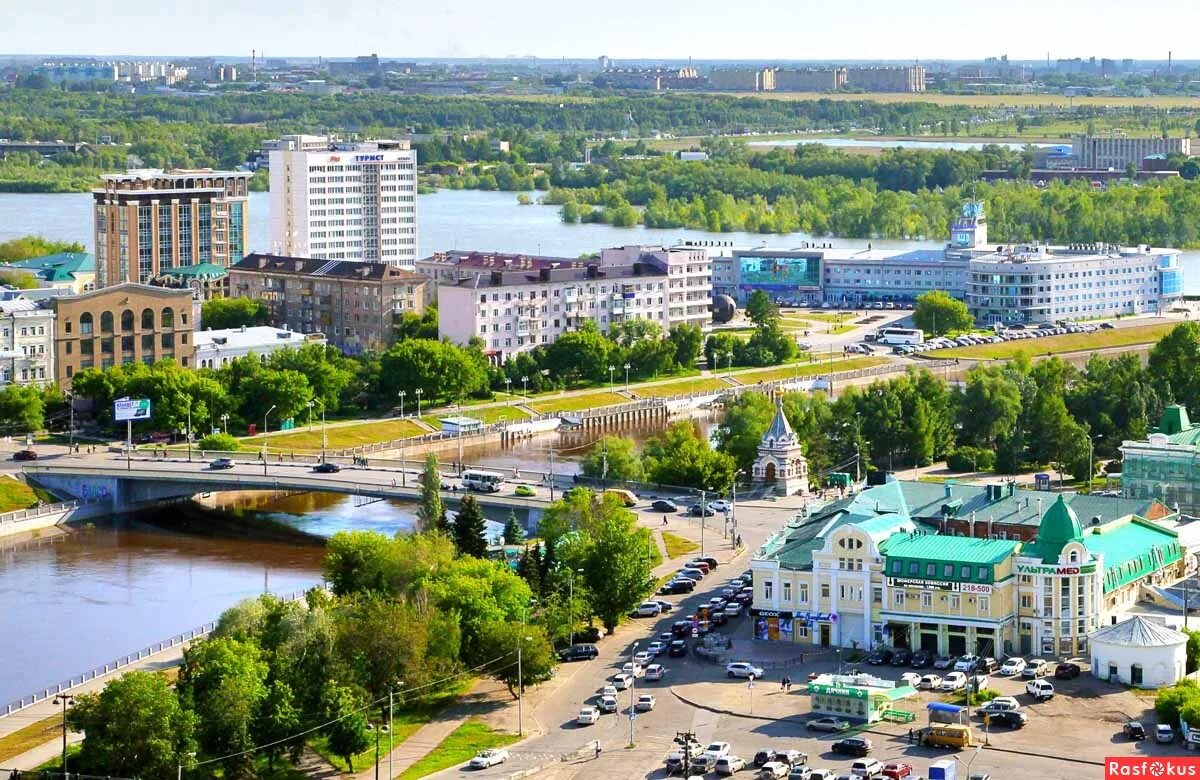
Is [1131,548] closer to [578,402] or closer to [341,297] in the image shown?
[578,402]

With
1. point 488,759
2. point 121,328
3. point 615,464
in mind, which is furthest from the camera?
point 121,328

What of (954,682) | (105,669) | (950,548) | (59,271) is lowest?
(105,669)

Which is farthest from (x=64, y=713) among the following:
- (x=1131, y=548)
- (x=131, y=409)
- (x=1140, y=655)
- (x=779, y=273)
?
(x=779, y=273)

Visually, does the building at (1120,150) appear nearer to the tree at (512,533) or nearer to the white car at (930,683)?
A: the tree at (512,533)

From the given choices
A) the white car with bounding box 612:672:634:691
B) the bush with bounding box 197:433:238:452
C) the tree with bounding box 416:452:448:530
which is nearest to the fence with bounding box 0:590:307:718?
the tree with bounding box 416:452:448:530

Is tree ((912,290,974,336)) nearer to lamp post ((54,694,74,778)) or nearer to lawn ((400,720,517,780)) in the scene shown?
lawn ((400,720,517,780))

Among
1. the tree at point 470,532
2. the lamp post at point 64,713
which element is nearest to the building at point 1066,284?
the tree at point 470,532
